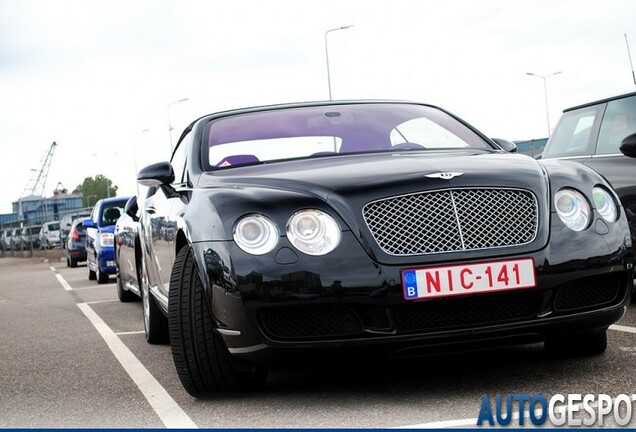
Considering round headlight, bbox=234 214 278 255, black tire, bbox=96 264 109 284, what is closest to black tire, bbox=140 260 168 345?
round headlight, bbox=234 214 278 255

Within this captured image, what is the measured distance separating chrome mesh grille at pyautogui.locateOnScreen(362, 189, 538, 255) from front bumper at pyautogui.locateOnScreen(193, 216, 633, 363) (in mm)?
90

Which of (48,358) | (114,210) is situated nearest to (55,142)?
(114,210)

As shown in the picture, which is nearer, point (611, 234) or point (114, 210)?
point (611, 234)

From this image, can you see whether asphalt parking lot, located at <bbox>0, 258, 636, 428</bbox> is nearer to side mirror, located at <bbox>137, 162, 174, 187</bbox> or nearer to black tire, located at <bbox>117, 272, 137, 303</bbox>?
side mirror, located at <bbox>137, 162, 174, 187</bbox>

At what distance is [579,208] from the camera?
15.5 feet

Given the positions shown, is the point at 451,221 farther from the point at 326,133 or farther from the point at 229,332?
the point at 326,133

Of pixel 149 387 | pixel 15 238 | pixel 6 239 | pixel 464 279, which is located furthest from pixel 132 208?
pixel 6 239

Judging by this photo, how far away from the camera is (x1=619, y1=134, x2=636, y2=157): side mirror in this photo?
22.9 feet

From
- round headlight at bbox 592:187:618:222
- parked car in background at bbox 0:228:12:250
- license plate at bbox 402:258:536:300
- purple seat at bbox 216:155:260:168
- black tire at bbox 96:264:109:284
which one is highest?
purple seat at bbox 216:155:260:168

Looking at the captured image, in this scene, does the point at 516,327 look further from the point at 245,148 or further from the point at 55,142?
the point at 55,142

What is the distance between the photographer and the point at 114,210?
18609 millimetres

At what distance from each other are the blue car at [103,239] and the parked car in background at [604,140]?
361 inches

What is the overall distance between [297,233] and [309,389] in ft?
2.92

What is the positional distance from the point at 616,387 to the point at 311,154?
2018mm
